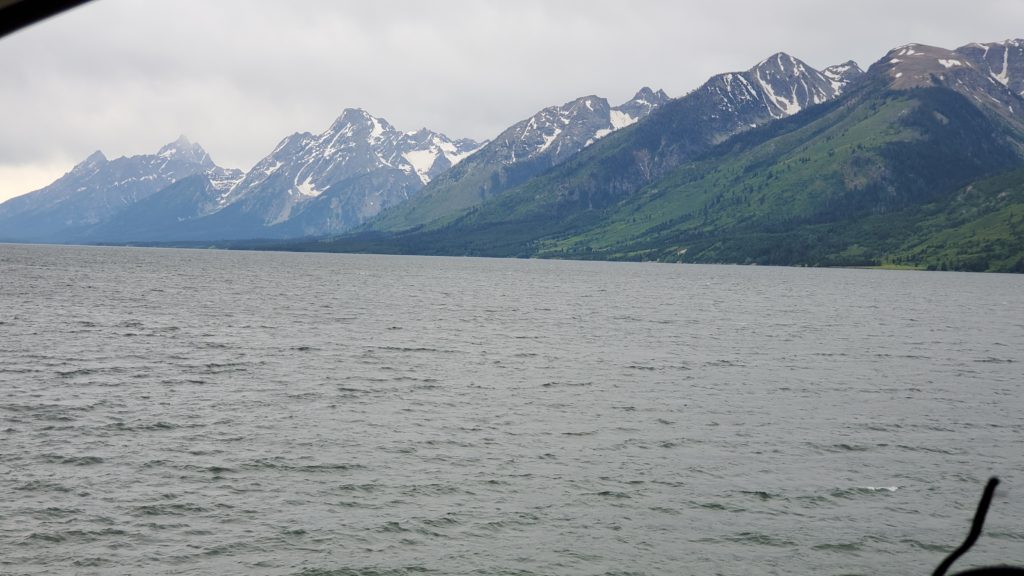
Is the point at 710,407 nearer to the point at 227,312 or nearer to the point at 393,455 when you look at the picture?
the point at 393,455

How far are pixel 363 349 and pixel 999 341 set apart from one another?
86738 millimetres

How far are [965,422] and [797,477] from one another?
867 inches

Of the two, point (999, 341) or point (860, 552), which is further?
point (999, 341)

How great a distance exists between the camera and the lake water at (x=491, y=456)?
31.3m

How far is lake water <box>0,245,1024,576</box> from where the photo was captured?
31.3m

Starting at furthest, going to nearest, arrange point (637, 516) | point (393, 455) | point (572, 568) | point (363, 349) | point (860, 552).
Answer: point (363, 349) → point (393, 455) → point (637, 516) → point (860, 552) → point (572, 568)

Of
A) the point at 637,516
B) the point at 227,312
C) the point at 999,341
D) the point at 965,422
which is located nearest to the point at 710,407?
the point at 965,422

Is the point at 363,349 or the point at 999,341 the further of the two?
the point at 999,341

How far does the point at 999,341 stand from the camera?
115062 millimetres

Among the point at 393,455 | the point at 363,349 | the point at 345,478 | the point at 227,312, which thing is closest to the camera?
the point at 345,478

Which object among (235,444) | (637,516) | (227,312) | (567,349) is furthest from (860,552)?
(227,312)

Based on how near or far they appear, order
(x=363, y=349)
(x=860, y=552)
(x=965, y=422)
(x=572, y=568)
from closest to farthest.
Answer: (x=572, y=568)
(x=860, y=552)
(x=965, y=422)
(x=363, y=349)

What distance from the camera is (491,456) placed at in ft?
144

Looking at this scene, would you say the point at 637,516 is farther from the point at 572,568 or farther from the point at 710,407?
the point at 710,407
